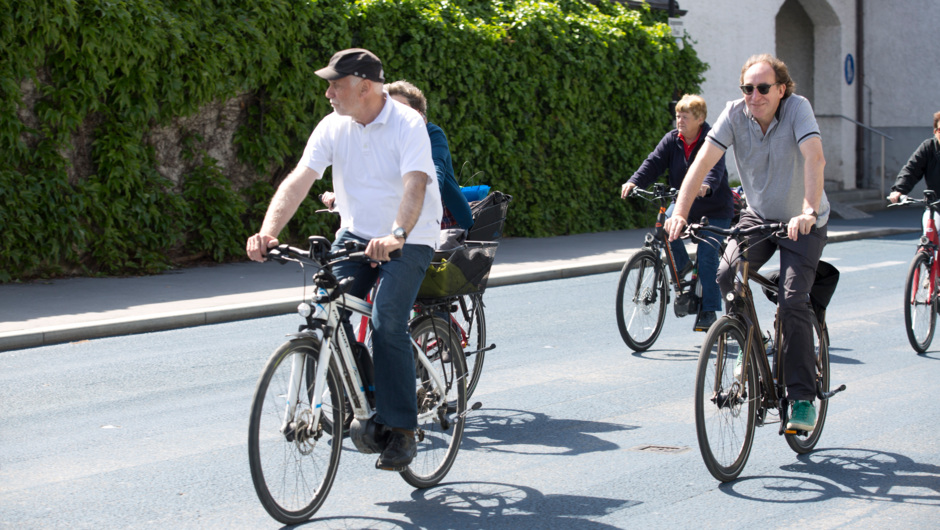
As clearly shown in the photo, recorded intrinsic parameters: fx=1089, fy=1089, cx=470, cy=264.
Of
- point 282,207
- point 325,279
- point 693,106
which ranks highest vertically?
point 693,106

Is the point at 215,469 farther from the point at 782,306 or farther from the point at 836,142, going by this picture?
the point at 836,142

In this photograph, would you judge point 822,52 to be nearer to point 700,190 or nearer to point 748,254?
point 700,190

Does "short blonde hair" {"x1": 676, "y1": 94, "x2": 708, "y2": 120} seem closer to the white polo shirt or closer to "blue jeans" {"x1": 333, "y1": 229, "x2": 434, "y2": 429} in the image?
the white polo shirt

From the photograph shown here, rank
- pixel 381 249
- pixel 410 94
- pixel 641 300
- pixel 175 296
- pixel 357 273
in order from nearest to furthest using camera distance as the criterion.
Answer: pixel 381 249 → pixel 357 273 → pixel 410 94 → pixel 641 300 → pixel 175 296

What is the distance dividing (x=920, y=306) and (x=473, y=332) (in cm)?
366

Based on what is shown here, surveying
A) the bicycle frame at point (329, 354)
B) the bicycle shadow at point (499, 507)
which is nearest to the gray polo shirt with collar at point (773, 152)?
the bicycle shadow at point (499, 507)

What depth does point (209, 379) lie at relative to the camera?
7289 millimetres

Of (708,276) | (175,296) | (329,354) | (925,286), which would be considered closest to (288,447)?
(329,354)

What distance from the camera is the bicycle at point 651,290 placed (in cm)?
835

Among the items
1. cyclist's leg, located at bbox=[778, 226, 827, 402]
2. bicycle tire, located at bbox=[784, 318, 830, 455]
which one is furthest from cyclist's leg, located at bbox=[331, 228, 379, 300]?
bicycle tire, located at bbox=[784, 318, 830, 455]

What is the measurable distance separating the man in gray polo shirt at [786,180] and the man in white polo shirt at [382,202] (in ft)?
4.21

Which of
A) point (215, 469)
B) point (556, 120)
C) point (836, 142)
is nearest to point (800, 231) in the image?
point (215, 469)

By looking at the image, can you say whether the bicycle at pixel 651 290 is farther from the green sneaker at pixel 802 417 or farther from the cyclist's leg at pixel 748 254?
the green sneaker at pixel 802 417

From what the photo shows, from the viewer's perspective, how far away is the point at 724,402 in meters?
4.83
